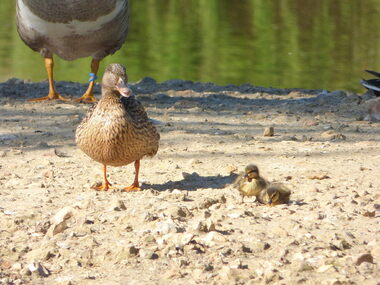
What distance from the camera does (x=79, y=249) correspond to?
4699 mm

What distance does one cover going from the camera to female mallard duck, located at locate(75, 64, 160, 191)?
19.1 ft

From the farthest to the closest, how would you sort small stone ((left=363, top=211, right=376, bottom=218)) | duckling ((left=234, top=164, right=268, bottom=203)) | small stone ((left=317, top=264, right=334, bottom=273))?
1. duckling ((left=234, top=164, right=268, bottom=203))
2. small stone ((left=363, top=211, right=376, bottom=218))
3. small stone ((left=317, top=264, right=334, bottom=273))

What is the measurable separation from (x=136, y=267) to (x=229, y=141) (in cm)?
314

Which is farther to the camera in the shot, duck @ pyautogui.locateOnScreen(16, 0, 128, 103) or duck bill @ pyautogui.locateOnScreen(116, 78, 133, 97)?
duck @ pyautogui.locateOnScreen(16, 0, 128, 103)

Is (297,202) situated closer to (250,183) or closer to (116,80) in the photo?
(250,183)

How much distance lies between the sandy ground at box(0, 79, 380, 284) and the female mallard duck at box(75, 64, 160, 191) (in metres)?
0.26

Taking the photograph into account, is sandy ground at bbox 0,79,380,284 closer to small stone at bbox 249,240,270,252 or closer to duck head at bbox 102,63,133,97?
small stone at bbox 249,240,270,252

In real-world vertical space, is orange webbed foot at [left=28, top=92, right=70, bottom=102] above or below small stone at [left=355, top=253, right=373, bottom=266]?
above

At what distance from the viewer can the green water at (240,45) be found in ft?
43.1

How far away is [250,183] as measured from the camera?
555cm

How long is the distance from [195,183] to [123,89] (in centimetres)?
85

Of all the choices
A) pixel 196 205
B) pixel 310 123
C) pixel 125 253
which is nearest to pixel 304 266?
pixel 125 253

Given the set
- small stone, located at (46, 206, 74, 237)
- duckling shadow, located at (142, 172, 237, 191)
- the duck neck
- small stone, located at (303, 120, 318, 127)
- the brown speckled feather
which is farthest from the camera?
small stone, located at (303, 120, 318, 127)

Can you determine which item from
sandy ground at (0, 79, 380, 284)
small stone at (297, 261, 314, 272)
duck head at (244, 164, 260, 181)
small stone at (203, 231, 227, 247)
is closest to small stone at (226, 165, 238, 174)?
sandy ground at (0, 79, 380, 284)
